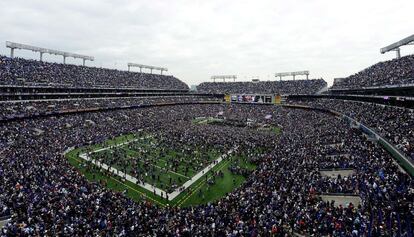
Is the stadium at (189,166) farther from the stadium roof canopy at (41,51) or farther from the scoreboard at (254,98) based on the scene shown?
the scoreboard at (254,98)

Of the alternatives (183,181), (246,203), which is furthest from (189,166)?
(246,203)

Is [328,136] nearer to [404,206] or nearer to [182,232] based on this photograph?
[404,206]

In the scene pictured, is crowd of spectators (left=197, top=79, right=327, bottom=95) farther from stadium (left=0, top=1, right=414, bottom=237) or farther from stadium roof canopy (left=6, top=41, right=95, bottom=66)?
stadium roof canopy (left=6, top=41, right=95, bottom=66)

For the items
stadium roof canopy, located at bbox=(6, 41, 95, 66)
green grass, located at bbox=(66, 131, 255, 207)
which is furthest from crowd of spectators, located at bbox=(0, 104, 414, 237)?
stadium roof canopy, located at bbox=(6, 41, 95, 66)

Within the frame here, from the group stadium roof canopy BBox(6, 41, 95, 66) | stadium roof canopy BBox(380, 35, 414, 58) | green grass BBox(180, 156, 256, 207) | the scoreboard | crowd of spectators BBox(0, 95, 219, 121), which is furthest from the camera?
the scoreboard

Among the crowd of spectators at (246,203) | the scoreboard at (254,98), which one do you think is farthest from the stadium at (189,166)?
the scoreboard at (254,98)

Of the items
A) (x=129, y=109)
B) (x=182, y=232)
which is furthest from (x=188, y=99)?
(x=182, y=232)

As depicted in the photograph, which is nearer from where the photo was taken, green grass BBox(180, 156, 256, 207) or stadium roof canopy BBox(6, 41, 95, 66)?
green grass BBox(180, 156, 256, 207)
